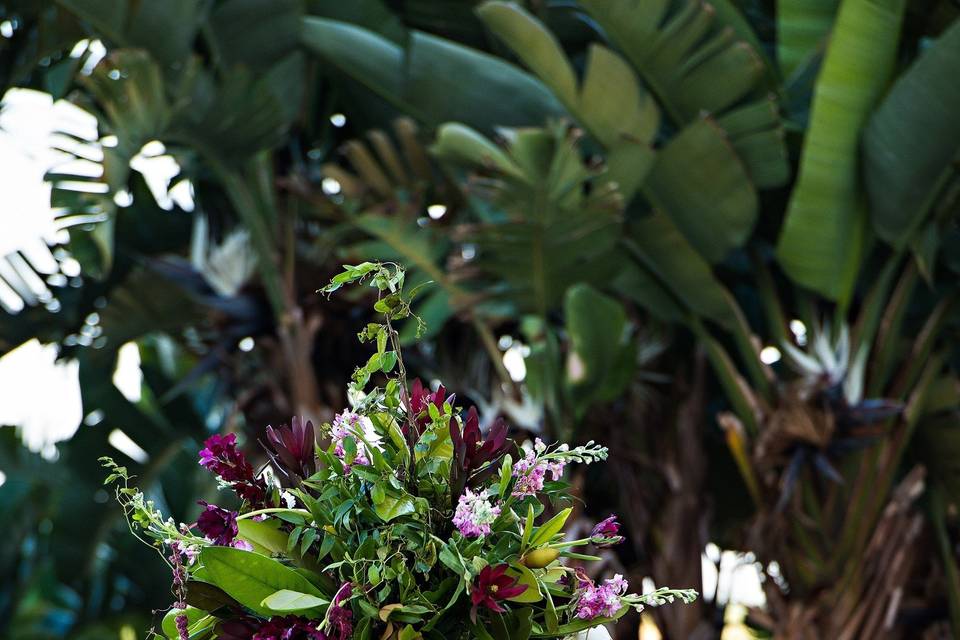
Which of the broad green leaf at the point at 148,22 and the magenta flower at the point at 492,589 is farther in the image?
the broad green leaf at the point at 148,22

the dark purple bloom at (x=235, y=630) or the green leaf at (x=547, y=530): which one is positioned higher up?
the green leaf at (x=547, y=530)

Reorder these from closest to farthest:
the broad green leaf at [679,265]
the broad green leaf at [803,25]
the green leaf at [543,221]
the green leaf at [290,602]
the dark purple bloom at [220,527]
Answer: the green leaf at [290,602] → the dark purple bloom at [220,527] → the green leaf at [543,221] → the broad green leaf at [679,265] → the broad green leaf at [803,25]

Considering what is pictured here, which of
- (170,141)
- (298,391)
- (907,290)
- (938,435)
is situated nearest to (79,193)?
(170,141)

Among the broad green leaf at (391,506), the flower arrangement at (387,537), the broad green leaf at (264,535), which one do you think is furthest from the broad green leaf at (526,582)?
the broad green leaf at (264,535)

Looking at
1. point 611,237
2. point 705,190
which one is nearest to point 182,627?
point 611,237

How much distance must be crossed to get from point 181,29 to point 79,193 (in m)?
0.58

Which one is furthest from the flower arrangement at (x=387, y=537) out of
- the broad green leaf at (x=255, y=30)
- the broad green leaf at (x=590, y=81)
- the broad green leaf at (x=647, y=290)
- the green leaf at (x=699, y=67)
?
the broad green leaf at (x=255, y=30)

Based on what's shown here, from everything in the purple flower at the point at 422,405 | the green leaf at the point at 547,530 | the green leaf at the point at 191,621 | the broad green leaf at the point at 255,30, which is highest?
the purple flower at the point at 422,405

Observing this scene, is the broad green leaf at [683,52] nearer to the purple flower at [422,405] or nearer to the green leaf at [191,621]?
the purple flower at [422,405]

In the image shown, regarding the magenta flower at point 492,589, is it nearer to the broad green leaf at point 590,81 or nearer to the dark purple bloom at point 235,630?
the dark purple bloom at point 235,630

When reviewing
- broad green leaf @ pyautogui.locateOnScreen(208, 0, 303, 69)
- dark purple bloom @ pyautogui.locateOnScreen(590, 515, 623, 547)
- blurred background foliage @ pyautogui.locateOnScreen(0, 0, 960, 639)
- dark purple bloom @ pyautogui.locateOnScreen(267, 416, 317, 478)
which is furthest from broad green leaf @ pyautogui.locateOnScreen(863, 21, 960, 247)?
dark purple bloom @ pyautogui.locateOnScreen(267, 416, 317, 478)

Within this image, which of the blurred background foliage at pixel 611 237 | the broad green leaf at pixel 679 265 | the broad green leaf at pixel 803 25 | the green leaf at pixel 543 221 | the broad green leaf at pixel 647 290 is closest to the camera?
the green leaf at pixel 543 221

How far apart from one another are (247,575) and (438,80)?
249cm

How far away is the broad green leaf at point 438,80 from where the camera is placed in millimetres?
3227
